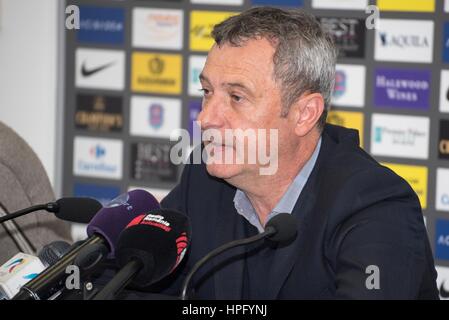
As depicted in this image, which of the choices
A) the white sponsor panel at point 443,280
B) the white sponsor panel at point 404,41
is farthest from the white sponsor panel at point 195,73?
the white sponsor panel at point 443,280

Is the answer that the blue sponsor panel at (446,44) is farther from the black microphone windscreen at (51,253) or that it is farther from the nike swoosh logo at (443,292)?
the black microphone windscreen at (51,253)

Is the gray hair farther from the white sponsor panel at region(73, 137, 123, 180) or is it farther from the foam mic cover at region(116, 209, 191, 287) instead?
the white sponsor panel at region(73, 137, 123, 180)

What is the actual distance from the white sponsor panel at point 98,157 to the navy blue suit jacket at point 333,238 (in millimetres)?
1936

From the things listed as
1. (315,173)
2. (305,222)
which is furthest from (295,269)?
(315,173)

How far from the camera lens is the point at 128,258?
50.2 inches

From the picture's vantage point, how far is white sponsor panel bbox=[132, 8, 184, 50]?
3.77 m

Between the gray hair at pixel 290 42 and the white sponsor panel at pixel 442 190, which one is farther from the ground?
the gray hair at pixel 290 42

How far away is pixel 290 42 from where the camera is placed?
5.96 ft

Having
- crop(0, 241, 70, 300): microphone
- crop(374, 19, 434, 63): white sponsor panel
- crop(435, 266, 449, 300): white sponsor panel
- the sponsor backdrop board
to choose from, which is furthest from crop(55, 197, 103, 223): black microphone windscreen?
crop(435, 266, 449, 300): white sponsor panel

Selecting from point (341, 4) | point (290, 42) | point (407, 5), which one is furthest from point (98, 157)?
point (290, 42)

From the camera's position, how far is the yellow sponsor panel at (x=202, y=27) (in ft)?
12.1

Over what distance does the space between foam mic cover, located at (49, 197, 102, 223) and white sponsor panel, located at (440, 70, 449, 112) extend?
2.25m

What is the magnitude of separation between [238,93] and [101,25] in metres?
2.27

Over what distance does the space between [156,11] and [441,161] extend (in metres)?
1.62
